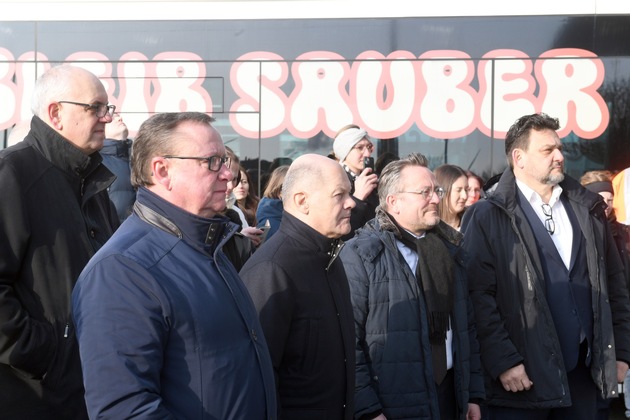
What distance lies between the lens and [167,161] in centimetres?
255

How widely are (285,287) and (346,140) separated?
346 centimetres

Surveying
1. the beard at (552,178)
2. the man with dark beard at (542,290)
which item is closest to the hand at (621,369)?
the man with dark beard at (542,290)

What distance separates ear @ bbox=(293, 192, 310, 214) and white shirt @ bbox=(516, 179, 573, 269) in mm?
1811

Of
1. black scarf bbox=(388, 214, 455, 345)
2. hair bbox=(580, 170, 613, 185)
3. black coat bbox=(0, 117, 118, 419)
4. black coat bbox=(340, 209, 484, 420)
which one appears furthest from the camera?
hair bbox=(580, 170, 613, 185)

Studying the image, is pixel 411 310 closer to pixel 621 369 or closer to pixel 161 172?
pixel 621 369

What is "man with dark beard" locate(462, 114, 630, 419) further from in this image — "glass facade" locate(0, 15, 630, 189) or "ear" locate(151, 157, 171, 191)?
"glass facade" locate(0, 15, 630, 189)

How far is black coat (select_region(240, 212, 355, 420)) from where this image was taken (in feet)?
10.9

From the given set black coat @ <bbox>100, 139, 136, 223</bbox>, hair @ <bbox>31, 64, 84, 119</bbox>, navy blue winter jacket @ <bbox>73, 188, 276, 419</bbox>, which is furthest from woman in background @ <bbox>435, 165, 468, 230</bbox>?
navy blue winter jacket @ <bbox>73, 188, 276, 419</bbox>

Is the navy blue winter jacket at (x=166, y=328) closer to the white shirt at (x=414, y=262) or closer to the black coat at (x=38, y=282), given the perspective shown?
the black coat at (x=38, y=282)

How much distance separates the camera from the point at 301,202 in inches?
144

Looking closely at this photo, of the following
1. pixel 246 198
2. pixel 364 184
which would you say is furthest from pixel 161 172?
pixel 246 198

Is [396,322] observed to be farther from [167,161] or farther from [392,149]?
[392,149]

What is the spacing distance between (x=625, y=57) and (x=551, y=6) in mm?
873

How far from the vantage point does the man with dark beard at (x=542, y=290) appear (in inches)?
184
